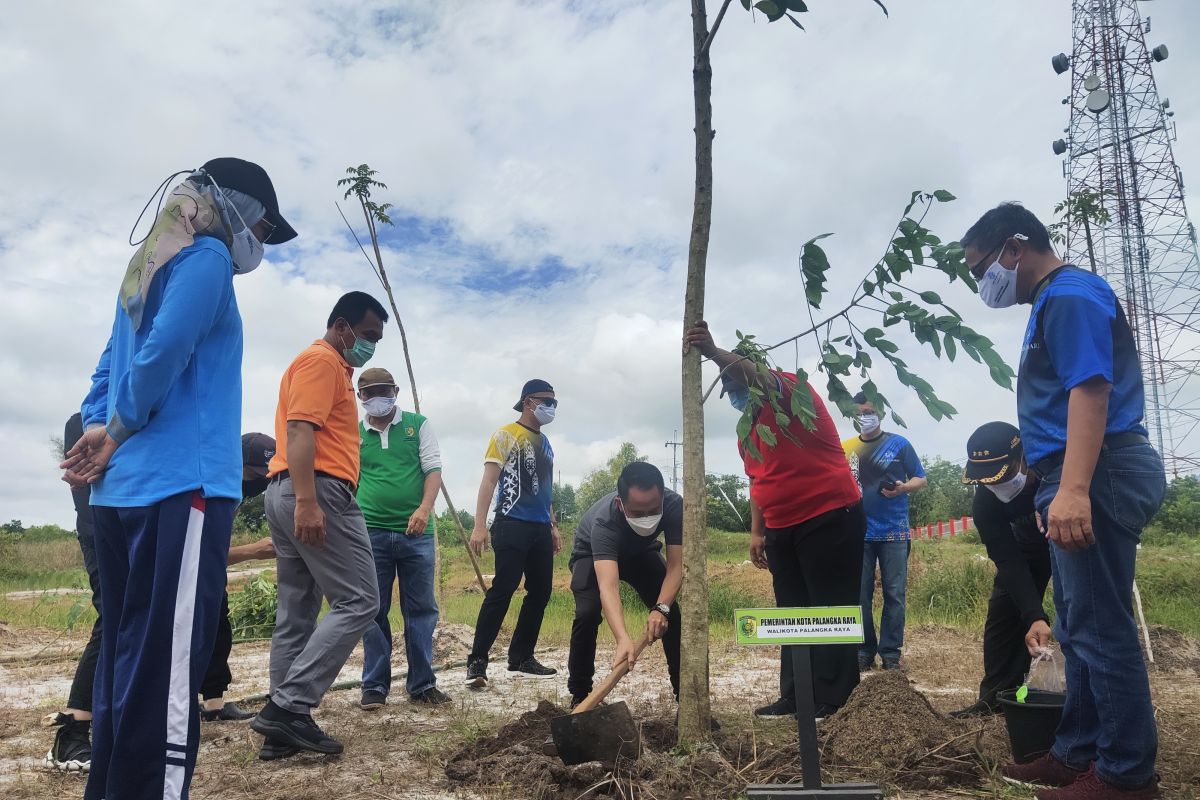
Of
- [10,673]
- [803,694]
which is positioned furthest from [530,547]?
[10,673]

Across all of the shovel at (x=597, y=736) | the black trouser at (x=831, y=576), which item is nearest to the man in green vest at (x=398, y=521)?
the shovel at (x=597, y=736)

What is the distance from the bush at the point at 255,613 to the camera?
30.2 feet

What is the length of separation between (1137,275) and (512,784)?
21.0 meters

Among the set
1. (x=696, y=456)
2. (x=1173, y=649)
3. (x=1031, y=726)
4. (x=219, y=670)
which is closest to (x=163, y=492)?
(x=696, y=456)

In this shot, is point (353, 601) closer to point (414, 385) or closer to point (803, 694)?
point (803, 694)

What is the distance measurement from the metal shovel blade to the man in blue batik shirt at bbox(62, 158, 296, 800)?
4.20 ft

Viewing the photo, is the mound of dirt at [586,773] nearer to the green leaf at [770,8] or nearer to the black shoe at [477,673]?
the black shoe at [477,673]

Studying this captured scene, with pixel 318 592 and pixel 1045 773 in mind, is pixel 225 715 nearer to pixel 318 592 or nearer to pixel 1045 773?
pixel 318 592

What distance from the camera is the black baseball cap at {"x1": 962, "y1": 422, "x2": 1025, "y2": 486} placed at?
3.71m

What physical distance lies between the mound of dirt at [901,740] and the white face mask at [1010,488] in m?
0.97

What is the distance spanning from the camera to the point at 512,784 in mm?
2838

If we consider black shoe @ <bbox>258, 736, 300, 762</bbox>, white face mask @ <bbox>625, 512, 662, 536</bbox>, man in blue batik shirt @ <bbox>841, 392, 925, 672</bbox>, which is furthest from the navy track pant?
man in blue batik shirt @ <bbox>841, 392, 925, 672</bbox>

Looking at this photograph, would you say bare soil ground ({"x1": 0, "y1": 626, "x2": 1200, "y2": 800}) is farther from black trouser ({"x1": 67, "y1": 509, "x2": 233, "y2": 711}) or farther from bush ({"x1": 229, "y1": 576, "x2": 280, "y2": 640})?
bush ({"x1": 229, "y1": 576, "x2": 280, "y2": 640})

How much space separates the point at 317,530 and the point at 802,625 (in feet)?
6.84
